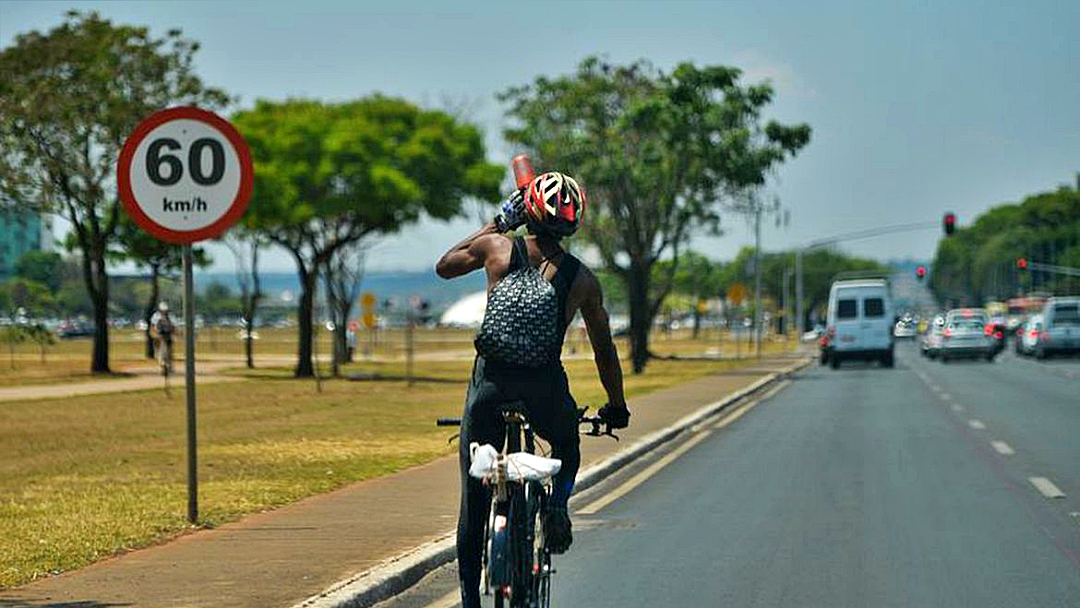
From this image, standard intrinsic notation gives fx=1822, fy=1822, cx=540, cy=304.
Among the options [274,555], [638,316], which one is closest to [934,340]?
[638,316]

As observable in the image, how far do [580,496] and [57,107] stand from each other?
1085 inches

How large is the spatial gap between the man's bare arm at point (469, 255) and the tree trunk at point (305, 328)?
38.2 m

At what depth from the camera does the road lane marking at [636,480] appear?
14.4m

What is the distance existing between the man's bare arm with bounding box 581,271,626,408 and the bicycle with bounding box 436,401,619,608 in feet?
1.41

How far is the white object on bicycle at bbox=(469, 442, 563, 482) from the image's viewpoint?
6.96 meters

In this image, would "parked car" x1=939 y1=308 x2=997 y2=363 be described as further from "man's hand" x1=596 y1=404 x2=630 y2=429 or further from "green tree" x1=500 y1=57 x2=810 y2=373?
"man's hand" x1=596 y1=404 x2=630 y2=429

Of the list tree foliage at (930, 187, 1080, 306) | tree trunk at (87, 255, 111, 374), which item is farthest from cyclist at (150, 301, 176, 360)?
tree foliage at (930, 187, 1080, 306)

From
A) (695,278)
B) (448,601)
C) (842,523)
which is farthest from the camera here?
(695,278)

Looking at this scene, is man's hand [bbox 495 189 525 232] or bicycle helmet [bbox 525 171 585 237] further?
man's hand [bbox 495 189 525 232]

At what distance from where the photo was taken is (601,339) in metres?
7.48

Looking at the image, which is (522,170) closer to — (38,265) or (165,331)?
(165,331)

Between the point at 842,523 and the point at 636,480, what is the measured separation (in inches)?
163

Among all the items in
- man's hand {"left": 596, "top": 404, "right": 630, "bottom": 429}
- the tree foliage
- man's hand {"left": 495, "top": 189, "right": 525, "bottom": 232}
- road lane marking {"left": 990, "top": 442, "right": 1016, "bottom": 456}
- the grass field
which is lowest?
road lane marking {"left": 990, "top": 442, "right": 1016, "bottom": 456}

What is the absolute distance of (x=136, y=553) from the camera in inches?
433
